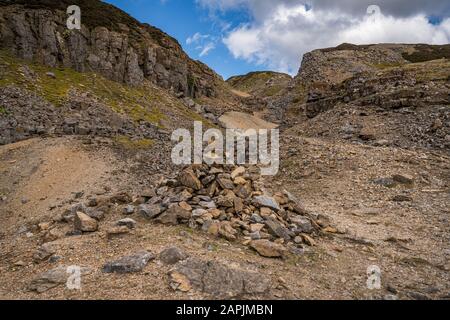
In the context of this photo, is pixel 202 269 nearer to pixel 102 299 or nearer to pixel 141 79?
pixel 102 299

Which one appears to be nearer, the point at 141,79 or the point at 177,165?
the point at 177,165

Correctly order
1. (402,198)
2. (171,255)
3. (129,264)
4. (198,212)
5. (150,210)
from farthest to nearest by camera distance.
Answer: (402,198), (150,210), (198,212), (171,255), (129,264)

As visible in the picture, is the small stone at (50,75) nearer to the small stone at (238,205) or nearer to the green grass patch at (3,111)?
the green grass patch at (3,111)

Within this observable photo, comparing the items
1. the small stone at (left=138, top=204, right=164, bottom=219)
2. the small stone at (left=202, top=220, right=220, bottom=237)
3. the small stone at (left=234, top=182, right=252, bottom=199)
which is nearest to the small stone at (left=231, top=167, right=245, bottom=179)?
the small stone at (left=234, top=182, right=252, bottom=199)

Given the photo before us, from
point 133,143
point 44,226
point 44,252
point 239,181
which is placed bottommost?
point 44,252

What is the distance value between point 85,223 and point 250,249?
6034mm

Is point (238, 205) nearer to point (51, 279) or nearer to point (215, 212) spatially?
point (215, 212)

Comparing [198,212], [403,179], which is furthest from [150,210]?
[403,179]

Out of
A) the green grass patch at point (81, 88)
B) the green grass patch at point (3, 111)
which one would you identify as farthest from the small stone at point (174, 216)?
the green grass patch at point (81, 88)

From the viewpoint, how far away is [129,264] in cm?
884

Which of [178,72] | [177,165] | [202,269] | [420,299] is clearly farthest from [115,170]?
[178,72]

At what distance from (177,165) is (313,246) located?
51.9 ft

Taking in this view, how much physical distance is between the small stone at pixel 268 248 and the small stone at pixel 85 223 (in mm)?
5787
